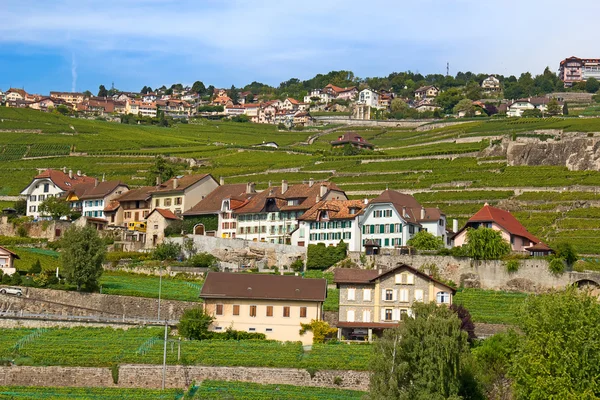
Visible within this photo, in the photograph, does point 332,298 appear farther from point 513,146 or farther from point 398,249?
point 513,146

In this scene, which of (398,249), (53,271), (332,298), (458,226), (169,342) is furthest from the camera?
(458,226)

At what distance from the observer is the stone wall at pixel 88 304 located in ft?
234

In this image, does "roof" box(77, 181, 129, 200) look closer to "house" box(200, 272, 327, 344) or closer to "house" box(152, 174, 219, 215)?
"house" box(152, 174, 219, 215)

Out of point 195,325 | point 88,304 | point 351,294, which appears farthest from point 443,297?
point 88,304

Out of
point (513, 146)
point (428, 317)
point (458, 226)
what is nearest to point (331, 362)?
point (428, 317)

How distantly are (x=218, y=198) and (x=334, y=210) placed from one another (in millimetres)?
15420

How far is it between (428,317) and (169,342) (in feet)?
58.0

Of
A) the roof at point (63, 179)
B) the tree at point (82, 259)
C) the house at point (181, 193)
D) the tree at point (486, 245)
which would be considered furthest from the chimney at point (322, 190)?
the roof at point (63, 179)

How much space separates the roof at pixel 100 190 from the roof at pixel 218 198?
37.0 feet

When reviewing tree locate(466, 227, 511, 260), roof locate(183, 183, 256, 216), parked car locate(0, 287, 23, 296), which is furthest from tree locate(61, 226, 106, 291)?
tree locate(466, 227, 511, 260)

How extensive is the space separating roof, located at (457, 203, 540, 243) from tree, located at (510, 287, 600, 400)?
114 feet

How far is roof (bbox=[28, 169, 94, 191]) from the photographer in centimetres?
11550

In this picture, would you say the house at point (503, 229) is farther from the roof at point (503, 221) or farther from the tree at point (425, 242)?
the tree at point (425, 242)

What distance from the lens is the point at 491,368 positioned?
5544cm
